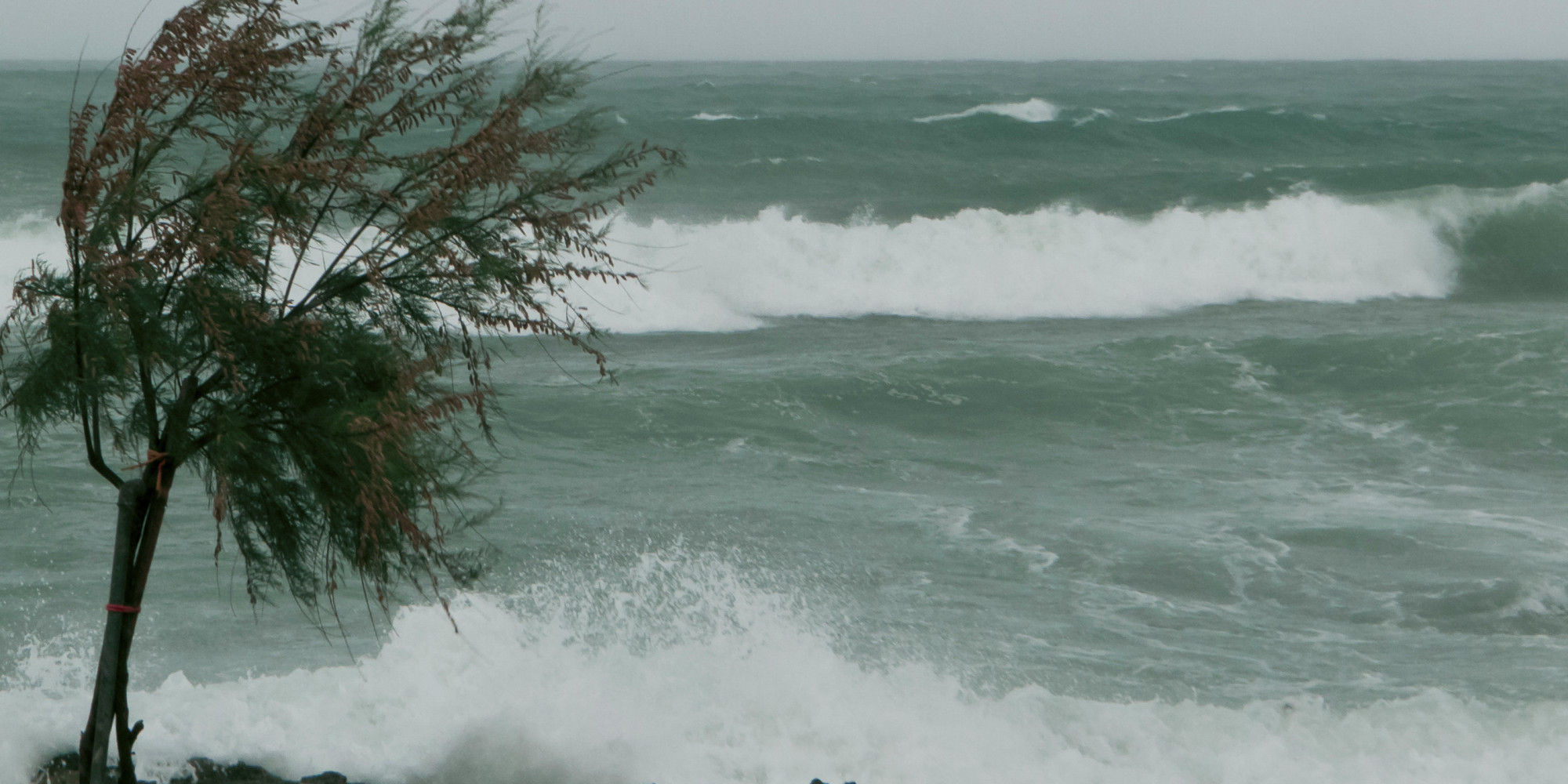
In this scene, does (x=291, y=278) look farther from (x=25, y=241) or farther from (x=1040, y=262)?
(x=1040, y=262)

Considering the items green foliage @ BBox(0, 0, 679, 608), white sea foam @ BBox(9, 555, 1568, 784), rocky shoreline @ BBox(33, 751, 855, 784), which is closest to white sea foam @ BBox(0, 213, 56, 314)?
white sea foam @ BBox(9, 555, 1568, 784)

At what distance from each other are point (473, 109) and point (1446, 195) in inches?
1439

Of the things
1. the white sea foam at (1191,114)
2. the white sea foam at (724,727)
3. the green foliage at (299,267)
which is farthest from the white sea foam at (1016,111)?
the green foliage at (299,267)

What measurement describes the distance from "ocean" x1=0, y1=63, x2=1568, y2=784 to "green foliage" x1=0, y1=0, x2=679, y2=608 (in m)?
0.81

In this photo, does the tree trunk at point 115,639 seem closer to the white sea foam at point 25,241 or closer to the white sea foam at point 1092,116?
the white sea foam at point 25,241

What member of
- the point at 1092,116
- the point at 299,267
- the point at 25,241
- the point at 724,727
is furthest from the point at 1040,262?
the point at 299,267

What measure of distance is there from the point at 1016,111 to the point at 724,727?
144ft

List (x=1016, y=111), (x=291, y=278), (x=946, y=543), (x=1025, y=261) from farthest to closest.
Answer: (x=1016, y=111), (x=1025, y=261), (x=946, y=543), (x=291, y=278)

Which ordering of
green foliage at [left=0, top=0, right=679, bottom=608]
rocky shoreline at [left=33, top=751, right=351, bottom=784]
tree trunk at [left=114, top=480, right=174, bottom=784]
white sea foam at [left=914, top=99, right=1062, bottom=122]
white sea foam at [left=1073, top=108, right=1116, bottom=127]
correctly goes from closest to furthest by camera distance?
green foliage at [left=0, top=0, right=679, bottom=608] < tree trunk at [left=114, top=480, right=174, bottom=784] < rocky shoreline at [left=33, top=751, right=351, bottom=784] < white sea foam at [left=1073, top=108, right=1116, bottom=127] < white sea foam at [left=914, top=99, right=1062, bottom=122]

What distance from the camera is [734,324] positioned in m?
26.8

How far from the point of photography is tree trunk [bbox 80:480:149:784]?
18.7ft

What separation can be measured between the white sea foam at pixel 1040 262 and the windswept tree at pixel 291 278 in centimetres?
2072

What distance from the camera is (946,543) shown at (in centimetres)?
1329

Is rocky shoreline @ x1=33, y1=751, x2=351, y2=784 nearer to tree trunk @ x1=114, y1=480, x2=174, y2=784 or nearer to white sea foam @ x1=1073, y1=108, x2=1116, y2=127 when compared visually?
tree trunk @ x1=114, y1=480, x2=174, y2=784
